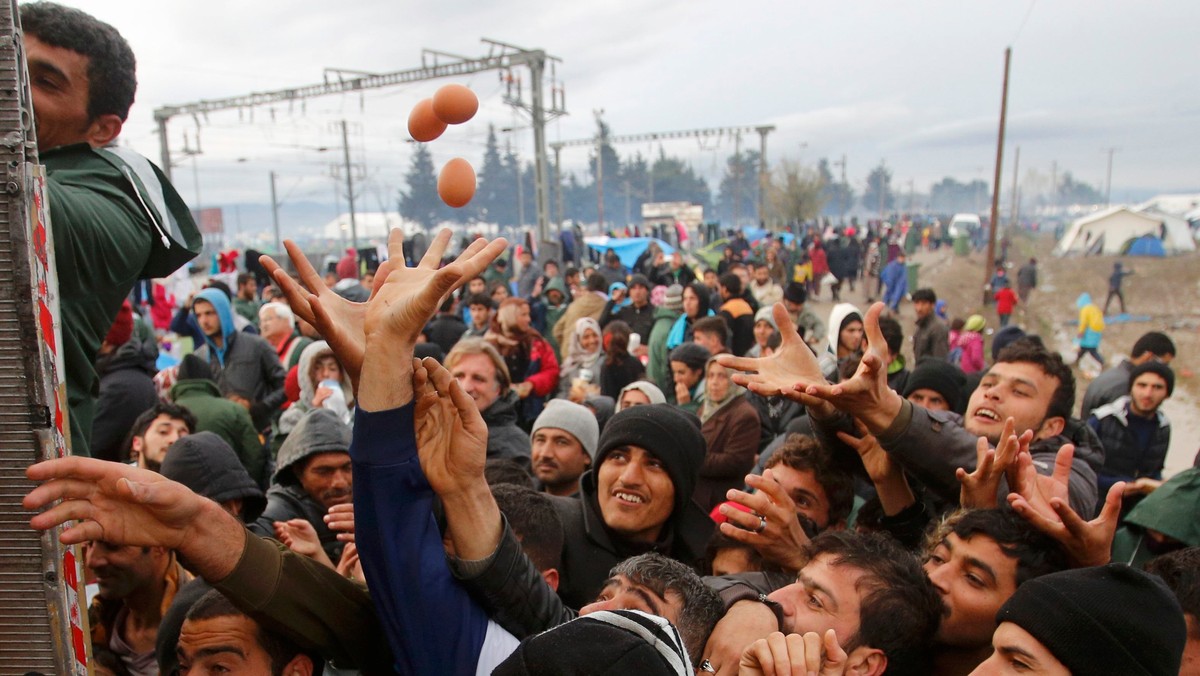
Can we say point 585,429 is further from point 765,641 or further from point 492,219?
point 492,219

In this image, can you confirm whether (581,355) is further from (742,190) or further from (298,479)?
(742,190)

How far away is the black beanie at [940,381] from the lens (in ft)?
14.1

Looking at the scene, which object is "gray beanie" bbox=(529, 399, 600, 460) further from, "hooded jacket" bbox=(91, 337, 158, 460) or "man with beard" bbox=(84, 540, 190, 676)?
"hooded jacket" bbox=(91, 337, 158, 460)

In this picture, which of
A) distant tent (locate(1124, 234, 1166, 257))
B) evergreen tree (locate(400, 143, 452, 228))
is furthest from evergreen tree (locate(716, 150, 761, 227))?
distant tent (locate(1124, 234, 1166, 257))

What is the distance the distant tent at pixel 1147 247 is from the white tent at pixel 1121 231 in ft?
5.97

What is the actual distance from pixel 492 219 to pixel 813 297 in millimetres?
52778

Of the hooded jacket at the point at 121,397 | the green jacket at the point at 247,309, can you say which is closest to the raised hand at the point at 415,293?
the hooded jacket at the point at 121,397

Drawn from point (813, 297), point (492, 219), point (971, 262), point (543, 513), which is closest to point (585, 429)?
point (543, 513)

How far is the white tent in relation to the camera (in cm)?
4109

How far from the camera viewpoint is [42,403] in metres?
1.14

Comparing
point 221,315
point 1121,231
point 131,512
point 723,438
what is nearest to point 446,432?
point 131,512

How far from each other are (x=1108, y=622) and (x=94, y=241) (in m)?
2.24

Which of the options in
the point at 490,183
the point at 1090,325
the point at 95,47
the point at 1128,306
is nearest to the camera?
the point at 95,47

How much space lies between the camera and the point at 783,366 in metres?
2.58
